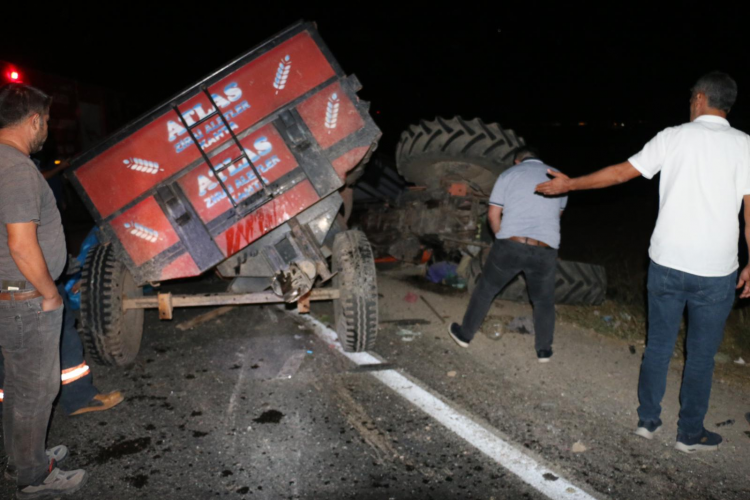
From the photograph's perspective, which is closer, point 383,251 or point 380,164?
point 383,251

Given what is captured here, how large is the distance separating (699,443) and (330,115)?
361 centimetres

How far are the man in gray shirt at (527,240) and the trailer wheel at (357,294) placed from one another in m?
1.06

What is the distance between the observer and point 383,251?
8727 millimetres

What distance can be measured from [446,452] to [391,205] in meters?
5.88

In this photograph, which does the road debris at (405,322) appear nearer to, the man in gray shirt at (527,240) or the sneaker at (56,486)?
the man in gray shirt at (527,240)

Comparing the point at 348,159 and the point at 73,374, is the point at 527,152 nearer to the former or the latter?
the point at 348,159

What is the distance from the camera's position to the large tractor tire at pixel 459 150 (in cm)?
688

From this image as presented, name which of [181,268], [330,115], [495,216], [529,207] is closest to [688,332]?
[529,207]

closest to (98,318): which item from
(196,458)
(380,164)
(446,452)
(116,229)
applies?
(116,229)

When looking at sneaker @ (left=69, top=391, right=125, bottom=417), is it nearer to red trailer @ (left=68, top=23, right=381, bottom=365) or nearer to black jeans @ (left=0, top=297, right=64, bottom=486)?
red trailer @ (left=68, top=23, right=381, bottom=365)

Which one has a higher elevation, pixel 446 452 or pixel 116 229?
pixel 116 229

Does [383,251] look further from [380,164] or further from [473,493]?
[473,493]

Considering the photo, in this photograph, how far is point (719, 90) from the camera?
3.21m

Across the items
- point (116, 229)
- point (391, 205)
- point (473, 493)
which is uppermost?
point (116, 229)
